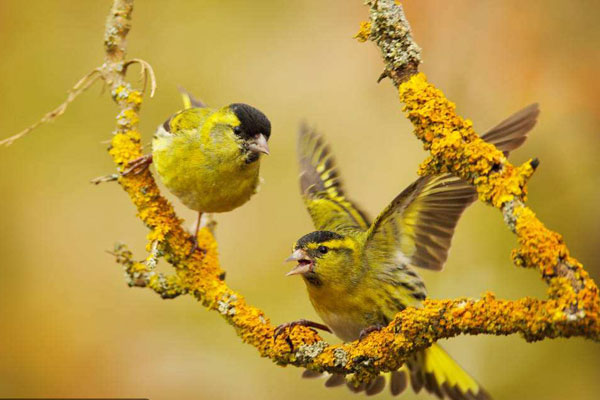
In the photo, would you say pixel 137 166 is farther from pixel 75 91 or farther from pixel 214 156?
pixel 214 156

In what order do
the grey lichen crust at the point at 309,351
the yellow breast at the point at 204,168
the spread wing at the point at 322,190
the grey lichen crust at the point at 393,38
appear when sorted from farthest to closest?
the spread wing at the point at 322,190
the yellow breast at the point at 204,168
the grey lichen crust at the point at 309,351
the grey lichen crust at the point at 393,38

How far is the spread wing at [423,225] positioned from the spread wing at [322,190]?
0.31m

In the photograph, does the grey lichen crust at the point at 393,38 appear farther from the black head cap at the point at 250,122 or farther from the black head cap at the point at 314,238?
the black head cap at the point at 250,122

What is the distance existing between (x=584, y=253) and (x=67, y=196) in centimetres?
378

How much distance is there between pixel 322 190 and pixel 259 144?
0.79 meters

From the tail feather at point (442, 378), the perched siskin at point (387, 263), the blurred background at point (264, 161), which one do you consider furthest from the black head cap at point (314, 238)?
the blurred background at point (264, 161)

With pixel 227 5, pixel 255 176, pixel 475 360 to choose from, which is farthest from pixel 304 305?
pixel 227 5

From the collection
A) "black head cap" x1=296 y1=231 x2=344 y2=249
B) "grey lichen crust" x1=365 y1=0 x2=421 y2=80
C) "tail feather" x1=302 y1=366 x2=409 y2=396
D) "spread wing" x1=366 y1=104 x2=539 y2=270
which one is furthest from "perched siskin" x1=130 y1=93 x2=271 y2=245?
"grey lichen crust" x1=365 y1=0 x2=421 y2=80

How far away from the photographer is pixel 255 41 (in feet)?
19.3

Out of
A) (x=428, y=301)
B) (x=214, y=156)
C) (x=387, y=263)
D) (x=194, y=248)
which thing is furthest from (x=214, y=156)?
(x=428, y=301)

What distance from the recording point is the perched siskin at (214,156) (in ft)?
11.8

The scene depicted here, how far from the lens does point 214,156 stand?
371 cm

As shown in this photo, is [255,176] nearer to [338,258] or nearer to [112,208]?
[338,258]

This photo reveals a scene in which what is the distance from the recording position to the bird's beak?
144 inches
